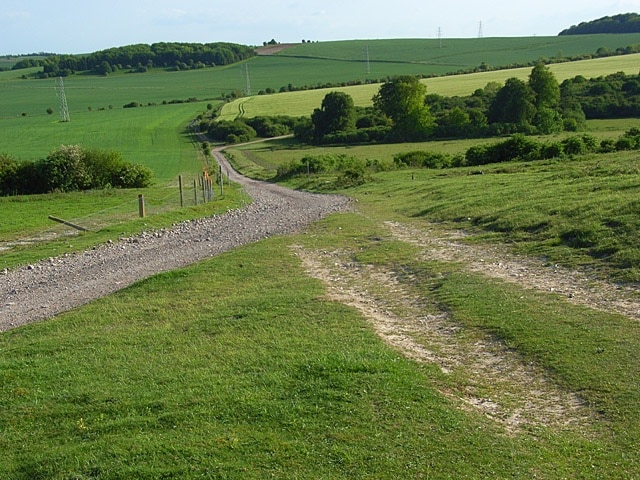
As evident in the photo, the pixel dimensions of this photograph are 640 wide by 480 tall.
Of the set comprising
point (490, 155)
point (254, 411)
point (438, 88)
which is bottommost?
point (490, 155)

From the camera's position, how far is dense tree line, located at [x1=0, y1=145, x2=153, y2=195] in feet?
163

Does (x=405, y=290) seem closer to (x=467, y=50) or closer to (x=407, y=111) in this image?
(x=407, y=111)

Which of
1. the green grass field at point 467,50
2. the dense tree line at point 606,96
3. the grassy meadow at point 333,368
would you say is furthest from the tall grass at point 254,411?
the green grass field at point 467,50

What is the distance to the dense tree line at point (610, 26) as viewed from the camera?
17525 centimetres

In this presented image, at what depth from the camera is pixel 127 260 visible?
19.8 m

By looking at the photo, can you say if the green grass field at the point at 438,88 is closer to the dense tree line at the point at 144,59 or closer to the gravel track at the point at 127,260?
the dense tree line at the point at 144,59

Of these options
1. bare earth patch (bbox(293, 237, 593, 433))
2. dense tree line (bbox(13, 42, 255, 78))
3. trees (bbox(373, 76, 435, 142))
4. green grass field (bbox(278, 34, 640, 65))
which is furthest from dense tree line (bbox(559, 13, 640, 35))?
bare earth patch (bbox(293, 237, 593, 433))

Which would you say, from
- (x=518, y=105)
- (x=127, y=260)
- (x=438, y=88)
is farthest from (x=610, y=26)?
(x=127, y=260)

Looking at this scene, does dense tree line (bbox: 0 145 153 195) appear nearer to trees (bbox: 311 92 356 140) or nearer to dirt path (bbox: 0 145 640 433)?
dirt path (bbox: 0 145 640 433)

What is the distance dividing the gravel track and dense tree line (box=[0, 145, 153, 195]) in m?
23.4

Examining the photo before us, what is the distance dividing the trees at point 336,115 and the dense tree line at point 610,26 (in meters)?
114

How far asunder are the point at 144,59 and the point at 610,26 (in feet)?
405

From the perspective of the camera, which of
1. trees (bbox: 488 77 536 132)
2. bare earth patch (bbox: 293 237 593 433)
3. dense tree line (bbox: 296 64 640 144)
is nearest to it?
bare earth patch (bbox: 293 237 593 433)

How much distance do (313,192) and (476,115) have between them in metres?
48.4
